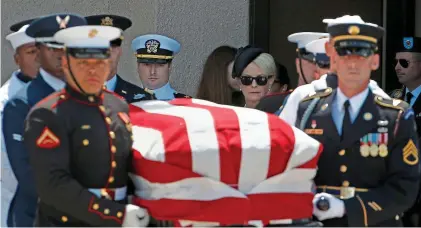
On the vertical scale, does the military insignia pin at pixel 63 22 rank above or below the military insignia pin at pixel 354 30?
above

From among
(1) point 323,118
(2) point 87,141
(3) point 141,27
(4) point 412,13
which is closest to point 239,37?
(3) point 141,27

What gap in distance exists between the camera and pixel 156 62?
6.41 m

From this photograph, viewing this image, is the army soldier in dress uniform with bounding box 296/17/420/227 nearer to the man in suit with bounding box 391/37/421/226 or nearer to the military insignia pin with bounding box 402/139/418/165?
the military insignia pin with bounding box 402/139/418/165

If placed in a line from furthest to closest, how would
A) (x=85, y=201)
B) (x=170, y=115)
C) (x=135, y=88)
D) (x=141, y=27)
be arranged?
(x=141, y=27)
(x=135, y=88)
(x=170, y=115)
(x=85, y=201)

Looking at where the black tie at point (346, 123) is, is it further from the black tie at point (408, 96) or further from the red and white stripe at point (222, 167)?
the black tie at point (408, 96)

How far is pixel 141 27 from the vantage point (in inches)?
301

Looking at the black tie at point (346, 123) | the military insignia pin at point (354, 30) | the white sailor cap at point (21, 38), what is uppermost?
the military insignia pin at point (354, 30)

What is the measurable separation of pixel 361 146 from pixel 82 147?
123cm

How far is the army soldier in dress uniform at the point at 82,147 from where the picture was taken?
392 centimetres

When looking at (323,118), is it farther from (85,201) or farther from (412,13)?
(412,13)

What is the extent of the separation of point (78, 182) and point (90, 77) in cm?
43

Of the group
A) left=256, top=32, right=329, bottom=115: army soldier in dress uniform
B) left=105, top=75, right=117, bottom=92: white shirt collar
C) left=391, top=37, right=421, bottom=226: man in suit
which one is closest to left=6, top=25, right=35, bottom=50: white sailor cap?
left=105, top=75, right=117, bottom=92: white shirt collar

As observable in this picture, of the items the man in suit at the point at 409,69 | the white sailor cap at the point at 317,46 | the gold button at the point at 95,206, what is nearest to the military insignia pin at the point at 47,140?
the gold button at the point at 95,206

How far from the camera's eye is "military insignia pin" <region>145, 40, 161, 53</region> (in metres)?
6.46
